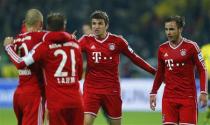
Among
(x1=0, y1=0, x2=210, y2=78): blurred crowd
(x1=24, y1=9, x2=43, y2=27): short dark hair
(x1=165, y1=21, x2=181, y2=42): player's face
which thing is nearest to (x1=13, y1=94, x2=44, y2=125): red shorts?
(x1=24, y1=9, x2=43, y2=27): short dark hair

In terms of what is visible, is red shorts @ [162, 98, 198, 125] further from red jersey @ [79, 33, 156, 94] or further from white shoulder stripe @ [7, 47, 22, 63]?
white shoulder stripe @ [7, 47, 22, 63]

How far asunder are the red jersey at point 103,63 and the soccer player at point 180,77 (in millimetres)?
823

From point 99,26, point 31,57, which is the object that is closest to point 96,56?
point 99,26

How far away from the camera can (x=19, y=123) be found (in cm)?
980

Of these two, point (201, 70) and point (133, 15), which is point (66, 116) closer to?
point (201, 70)

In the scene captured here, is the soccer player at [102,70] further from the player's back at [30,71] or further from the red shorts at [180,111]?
the player's back at [30,71]

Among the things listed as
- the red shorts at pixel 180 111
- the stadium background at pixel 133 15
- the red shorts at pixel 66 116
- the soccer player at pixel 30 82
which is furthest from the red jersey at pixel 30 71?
the stadium background at pixel 133 15

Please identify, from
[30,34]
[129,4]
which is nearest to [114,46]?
[30,34]

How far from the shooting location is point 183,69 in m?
10.5

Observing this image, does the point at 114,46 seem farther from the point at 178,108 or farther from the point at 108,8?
the point at 108,8

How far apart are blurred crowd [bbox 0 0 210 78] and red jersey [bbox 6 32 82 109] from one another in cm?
1842

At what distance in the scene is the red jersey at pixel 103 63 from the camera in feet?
36.9

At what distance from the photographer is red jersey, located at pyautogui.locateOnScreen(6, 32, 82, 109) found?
9.07 meters

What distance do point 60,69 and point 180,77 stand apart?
2.18 m
